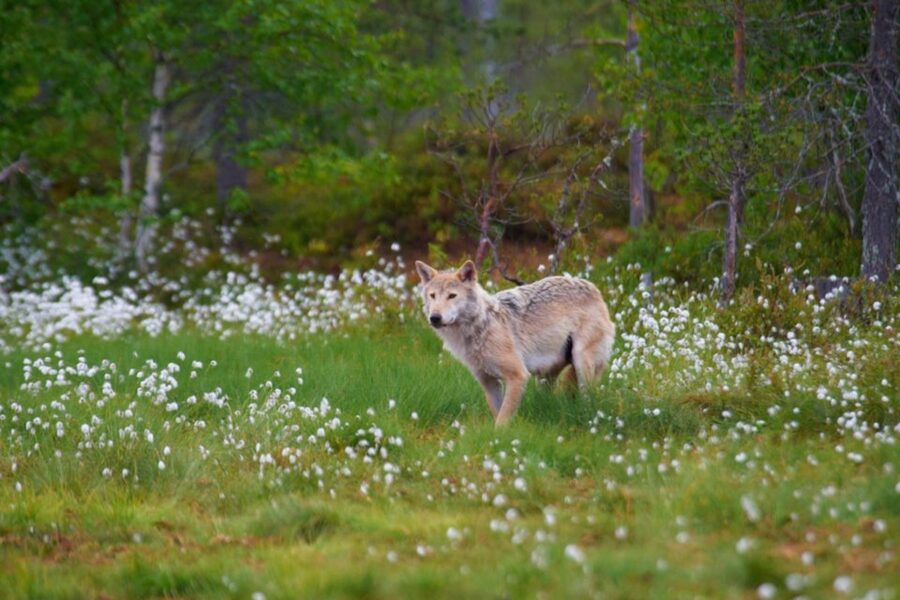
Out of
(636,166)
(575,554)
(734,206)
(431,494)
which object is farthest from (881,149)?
(575,554)

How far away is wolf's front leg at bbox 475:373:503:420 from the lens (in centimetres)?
986

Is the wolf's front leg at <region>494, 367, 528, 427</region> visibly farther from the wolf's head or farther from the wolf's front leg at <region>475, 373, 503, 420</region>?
the wolf's head

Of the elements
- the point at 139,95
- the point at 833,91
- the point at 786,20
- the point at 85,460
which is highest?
the point at 139,95

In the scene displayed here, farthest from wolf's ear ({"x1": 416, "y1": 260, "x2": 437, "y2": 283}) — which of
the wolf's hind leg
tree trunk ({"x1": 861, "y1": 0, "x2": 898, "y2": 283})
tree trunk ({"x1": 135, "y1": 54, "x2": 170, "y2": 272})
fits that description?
tree trunk ({"x1": 135, "y1": 54, "x2": 170, "y2": 272})

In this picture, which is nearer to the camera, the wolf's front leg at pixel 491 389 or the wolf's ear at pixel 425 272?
the wolf's front leg at pixel 491 389

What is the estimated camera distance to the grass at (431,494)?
18.3ft

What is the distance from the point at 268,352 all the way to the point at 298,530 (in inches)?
261

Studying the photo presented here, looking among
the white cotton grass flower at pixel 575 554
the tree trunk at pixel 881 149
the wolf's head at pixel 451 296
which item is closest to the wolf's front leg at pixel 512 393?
the wolf's head at pixel 451 296

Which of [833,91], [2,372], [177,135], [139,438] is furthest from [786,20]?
[177,135]

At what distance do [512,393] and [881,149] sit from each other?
21.6ft

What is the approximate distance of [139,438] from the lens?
28.1 feet

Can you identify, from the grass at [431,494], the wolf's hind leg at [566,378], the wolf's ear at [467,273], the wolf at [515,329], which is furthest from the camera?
the wolf's hind leg at [566,378]

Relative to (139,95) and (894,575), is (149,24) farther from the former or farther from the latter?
(894,575)

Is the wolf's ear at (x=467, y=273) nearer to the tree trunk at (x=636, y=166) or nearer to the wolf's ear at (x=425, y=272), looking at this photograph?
the wolf's ear at (x=425, y=272)
